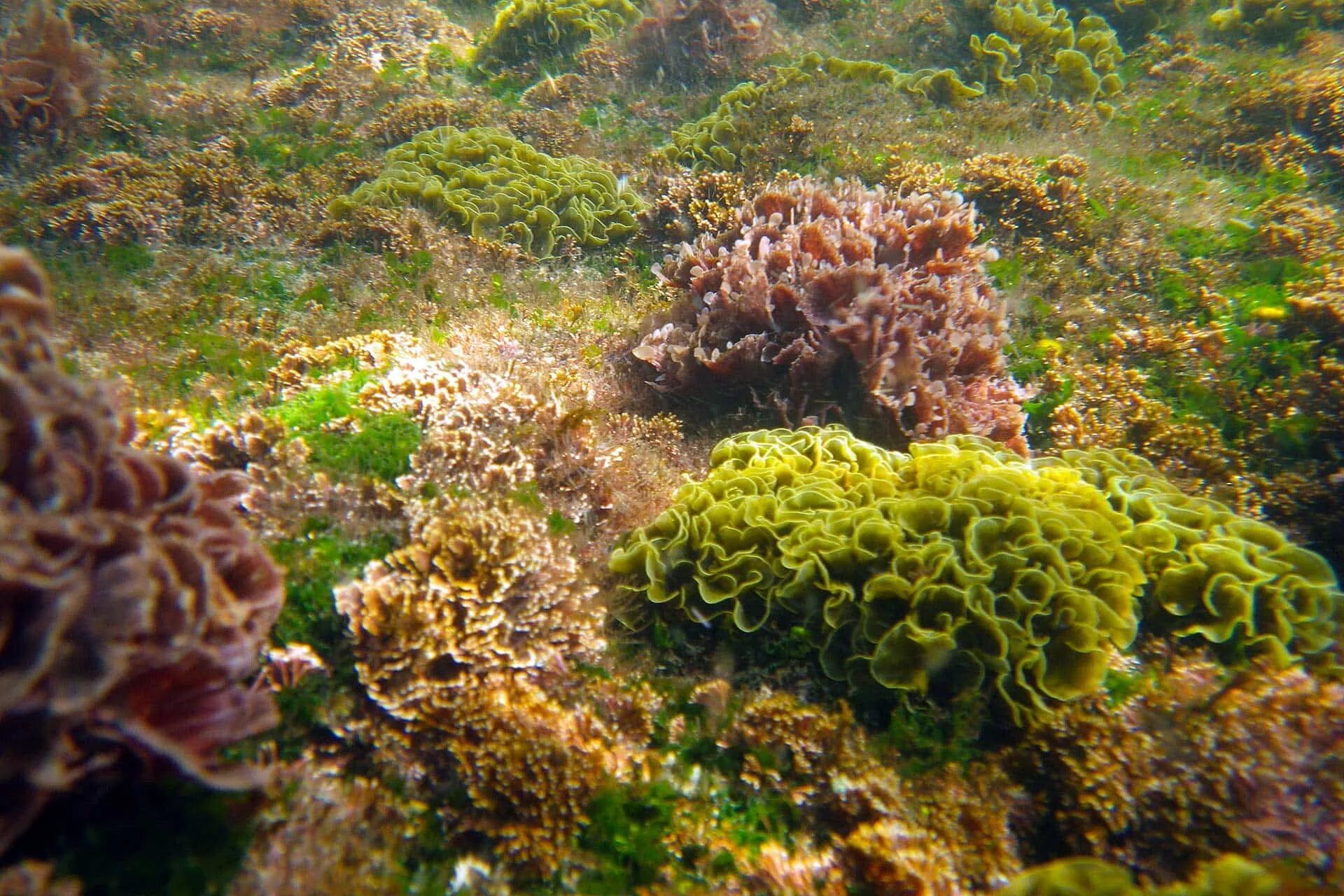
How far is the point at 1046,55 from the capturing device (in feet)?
32.0

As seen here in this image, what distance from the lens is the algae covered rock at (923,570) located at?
3.45m

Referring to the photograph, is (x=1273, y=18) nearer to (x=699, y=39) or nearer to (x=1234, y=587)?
(x=699, y=39)

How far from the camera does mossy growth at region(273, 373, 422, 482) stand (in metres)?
3.99

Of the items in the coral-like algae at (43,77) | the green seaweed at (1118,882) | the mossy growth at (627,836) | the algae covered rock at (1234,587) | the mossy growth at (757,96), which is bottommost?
the mossy growth at (627,836)

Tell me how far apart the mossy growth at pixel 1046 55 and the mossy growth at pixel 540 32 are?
6523 mm

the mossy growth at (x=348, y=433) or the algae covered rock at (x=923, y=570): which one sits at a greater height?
the algae covered rock at (x=923, y=570)

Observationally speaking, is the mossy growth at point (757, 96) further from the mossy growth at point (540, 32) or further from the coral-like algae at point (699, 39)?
the mossy growth at point (540, 32)

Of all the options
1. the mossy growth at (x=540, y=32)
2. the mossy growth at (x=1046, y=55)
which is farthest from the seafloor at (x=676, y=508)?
the mossy growth at (x=540, y=32)

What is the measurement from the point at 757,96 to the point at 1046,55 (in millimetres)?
4973

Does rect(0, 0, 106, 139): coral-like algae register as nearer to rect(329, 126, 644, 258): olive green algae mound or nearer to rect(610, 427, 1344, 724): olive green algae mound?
rect(329, 126, 644, 258): olive green algae mound

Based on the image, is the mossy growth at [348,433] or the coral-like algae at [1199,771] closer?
the coral-like algae at [1199,771]

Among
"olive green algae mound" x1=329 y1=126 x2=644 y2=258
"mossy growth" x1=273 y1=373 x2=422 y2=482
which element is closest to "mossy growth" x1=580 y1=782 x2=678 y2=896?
"mossy growth" x1=273 y1=373 x2=422 y2=482

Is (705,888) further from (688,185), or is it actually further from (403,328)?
(688,185)

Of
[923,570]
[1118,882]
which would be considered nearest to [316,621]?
[923,570]
